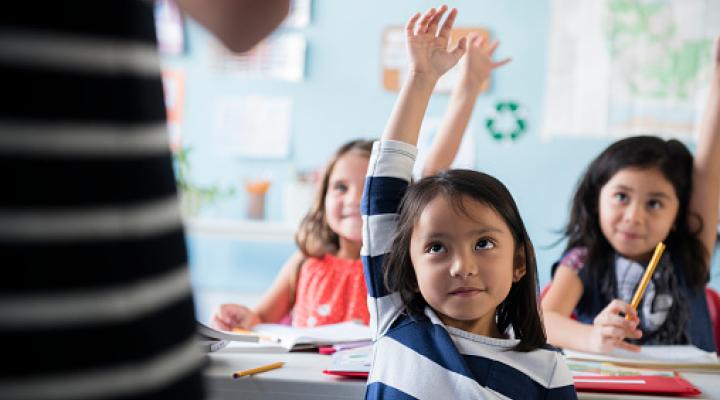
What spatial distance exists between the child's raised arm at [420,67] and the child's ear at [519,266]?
0.22 metres

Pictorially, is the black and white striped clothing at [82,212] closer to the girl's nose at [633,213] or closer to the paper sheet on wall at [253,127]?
the girl's nose at [633,213]

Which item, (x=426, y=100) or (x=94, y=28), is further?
(x=426, y=100)

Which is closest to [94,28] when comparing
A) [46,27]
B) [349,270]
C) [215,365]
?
[46,27]

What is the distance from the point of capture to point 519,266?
1221 mm

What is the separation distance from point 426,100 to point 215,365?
49 centimetres

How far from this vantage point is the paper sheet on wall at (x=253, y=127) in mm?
3293

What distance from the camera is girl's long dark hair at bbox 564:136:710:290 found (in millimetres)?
1668

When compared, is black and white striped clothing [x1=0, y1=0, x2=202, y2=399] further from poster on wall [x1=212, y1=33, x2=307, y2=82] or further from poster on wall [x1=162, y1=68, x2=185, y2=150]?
poster on wall [x1=162, y1=68, x2=185, y2=150]

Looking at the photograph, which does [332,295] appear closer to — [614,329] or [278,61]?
[614,329]

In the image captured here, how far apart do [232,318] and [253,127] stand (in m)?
1.79

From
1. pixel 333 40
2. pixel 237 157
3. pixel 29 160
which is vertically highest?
pixel 333 40

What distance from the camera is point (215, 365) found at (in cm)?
122

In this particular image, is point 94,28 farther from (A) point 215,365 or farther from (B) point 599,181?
(B) point 599,181

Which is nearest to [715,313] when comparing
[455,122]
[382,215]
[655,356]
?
[655,356]
